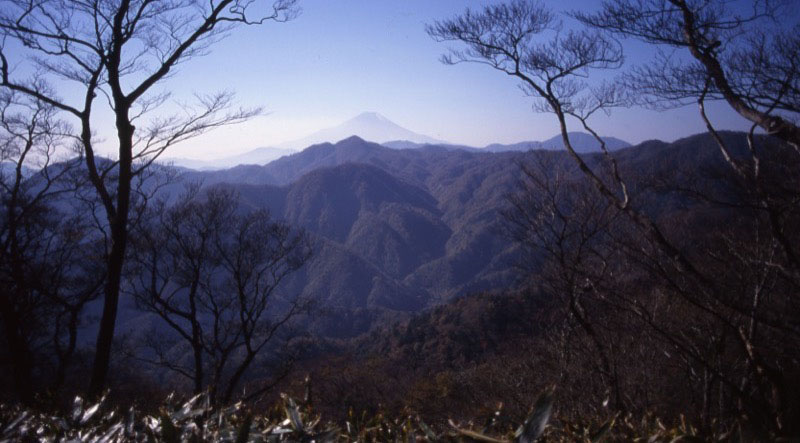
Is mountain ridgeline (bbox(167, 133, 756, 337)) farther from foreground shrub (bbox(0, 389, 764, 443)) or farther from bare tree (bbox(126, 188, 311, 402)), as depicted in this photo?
foreground shrub (bbox(0, 389, 764, 443))

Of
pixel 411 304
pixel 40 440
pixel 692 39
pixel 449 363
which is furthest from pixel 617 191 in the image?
pixel 411 304

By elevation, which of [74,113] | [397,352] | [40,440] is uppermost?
[74,113]

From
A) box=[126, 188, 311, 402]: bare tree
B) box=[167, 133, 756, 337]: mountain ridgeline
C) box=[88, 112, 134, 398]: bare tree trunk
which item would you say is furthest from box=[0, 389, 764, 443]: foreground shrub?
box=[167, 133, 756, 337]: mountain ridgeline

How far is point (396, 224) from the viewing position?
113250mm

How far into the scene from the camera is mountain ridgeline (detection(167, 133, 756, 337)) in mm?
74062

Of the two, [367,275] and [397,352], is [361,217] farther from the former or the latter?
[397,352]

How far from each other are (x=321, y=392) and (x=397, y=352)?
19399mm

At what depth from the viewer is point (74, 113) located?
4902mm

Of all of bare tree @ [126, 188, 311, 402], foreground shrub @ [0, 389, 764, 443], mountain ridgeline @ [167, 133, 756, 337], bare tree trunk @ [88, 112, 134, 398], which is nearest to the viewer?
foreground shrub @ [0, 389, 764, 443]

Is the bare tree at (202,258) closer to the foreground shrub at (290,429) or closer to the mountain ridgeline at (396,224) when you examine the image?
the foreground shrub at (290,429)

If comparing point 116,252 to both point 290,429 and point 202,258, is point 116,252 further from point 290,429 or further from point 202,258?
point 290,429

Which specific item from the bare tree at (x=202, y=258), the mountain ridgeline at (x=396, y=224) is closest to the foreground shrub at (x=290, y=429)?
the bare tree at (x=202, y=258)

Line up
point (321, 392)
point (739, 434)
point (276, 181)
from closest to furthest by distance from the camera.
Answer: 1. point (739, 434)
2. point (321, 392)
3. point (276, 181)

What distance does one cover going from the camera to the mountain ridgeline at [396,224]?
74062 millimetres
